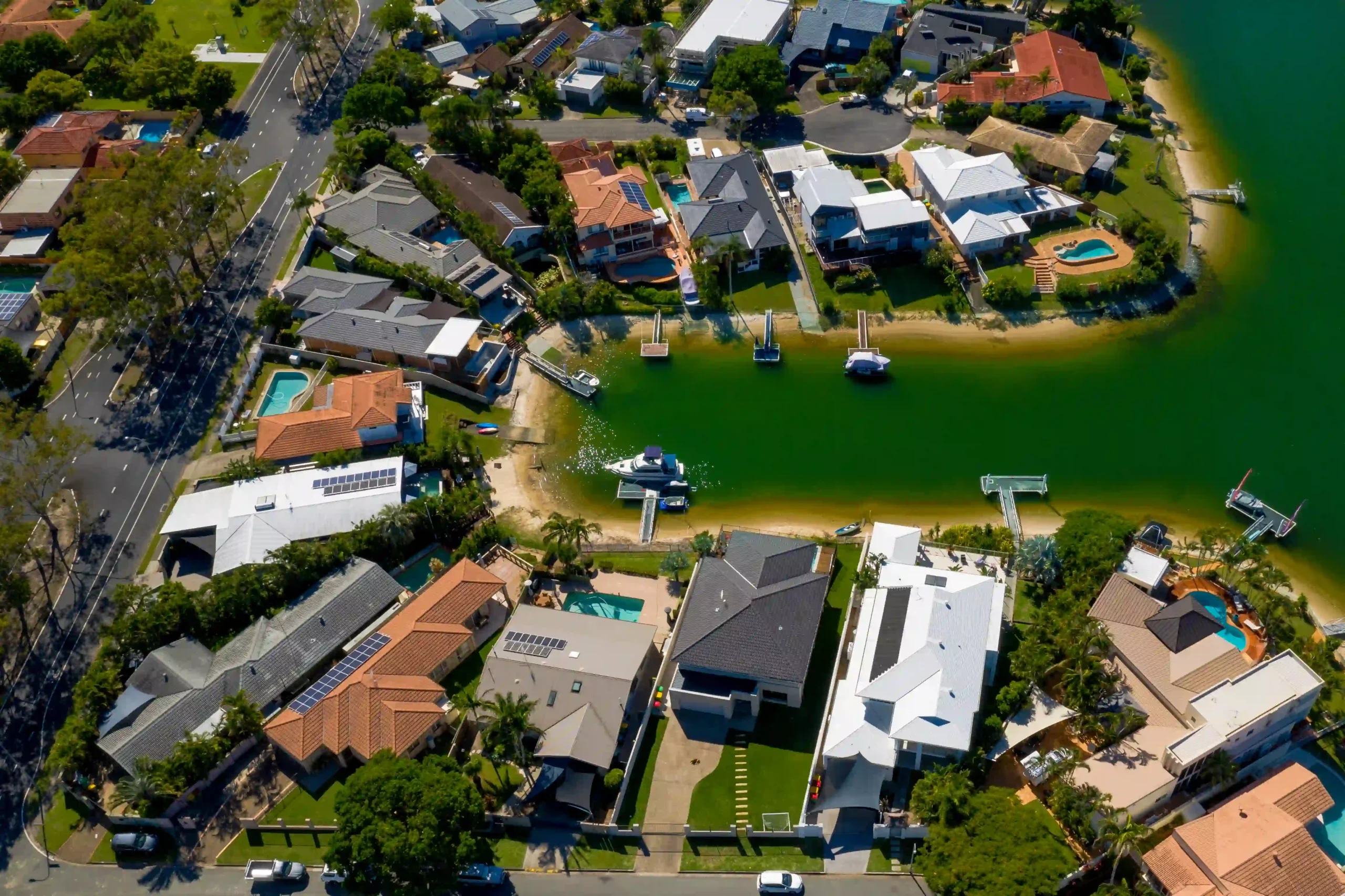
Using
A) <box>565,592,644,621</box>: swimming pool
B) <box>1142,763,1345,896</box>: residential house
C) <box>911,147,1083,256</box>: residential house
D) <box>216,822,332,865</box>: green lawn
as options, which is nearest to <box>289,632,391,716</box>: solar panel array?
<box>216,822,332,865</box>: green lawn

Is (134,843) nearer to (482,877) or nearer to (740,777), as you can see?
(482,877)

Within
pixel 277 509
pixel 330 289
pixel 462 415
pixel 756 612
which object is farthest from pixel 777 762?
pixel 330 289

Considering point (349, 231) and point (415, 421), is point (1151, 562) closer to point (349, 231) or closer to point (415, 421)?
point (415, 421)

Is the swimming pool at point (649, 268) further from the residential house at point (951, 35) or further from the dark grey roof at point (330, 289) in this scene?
the residential house at point (951, 35)

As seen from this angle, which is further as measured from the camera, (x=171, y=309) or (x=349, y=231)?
(x=349, y=231)

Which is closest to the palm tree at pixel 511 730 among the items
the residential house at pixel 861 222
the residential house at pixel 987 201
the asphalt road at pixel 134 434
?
the asphalt road at pixel 134 434

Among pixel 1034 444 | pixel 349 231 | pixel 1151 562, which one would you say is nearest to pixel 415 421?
Answer: pixel 349 231
